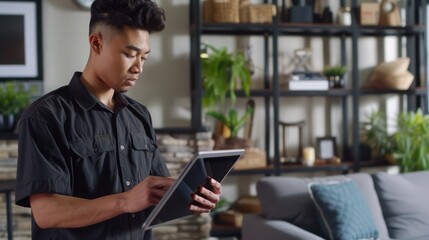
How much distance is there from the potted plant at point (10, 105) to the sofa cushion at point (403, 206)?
7.95 feet

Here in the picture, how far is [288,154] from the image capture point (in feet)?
16.4

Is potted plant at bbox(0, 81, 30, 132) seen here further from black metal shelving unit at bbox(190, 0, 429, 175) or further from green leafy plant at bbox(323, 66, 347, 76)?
green leafy plant at bbox(323, 66, 347, 76)

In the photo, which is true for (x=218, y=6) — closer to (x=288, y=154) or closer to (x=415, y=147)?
(x=288, y=154)

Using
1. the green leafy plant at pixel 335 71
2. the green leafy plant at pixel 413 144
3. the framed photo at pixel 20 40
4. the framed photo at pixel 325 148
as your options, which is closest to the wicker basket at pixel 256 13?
the green leafy plant at pixel 335 71

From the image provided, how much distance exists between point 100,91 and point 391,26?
13.0 feet

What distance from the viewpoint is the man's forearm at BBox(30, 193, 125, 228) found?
49.5 inches

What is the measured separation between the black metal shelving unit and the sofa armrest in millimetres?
1113

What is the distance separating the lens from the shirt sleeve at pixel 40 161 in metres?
1.27

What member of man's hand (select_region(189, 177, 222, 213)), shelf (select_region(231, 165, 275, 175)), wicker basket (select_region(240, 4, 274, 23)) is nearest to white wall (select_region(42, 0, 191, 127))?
wicker basket (select_region(240, 4, 274, 23))

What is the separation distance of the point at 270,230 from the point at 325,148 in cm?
192

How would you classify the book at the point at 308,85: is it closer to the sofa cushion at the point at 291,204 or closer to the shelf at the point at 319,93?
the shelf at the point at 319,93

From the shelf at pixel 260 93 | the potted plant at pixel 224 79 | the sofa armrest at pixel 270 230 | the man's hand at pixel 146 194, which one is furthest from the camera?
the shelf at pixel 260 93

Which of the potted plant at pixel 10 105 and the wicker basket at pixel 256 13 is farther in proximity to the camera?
the wicker basket at pixel 256 13

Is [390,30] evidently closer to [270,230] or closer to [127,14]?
[270,230]
